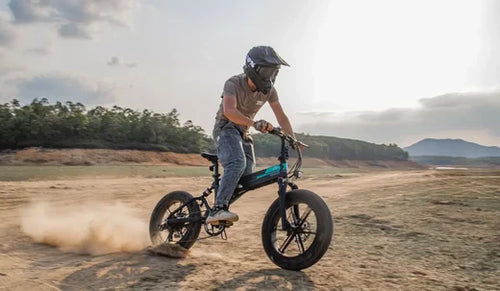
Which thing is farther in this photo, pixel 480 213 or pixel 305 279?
pixel 480 213

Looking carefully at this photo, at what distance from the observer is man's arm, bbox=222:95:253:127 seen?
181 inches

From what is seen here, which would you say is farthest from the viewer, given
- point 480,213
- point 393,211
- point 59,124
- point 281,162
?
point 59,124

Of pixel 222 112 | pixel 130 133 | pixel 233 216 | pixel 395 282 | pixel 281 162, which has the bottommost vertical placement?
pixel 395 282

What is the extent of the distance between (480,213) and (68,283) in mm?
6870

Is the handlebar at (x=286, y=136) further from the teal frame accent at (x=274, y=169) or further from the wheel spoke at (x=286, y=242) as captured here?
the wheel spoke at (x=286, y=242)

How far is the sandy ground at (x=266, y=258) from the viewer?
3.99 m

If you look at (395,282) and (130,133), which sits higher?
(130,133)

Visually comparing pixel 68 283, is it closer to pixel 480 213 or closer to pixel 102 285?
pixel 102 285

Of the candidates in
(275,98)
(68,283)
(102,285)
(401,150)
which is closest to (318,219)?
(275,98)

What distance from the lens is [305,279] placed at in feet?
13.2

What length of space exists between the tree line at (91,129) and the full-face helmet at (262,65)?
45.1 metres

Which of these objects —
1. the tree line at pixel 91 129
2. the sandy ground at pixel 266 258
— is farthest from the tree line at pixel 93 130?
the sandy ground at pixel 266 258

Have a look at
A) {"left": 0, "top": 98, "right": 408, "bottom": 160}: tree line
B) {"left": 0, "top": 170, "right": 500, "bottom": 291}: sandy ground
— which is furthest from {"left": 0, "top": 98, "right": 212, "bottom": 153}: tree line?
{"left": 0, "top": 170, "right": 500, "bottom": 291}: sandy ground

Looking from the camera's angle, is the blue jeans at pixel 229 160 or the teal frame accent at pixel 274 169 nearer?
the teal frame accent at pixel 274 169
